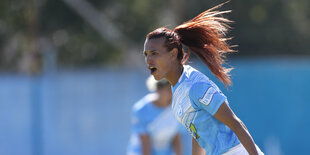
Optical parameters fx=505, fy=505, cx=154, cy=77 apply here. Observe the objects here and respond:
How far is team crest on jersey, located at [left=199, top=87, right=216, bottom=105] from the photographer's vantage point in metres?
3.10

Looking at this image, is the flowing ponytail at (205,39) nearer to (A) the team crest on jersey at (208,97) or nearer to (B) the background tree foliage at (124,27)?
(A) the team crest on jersey at (208,97)

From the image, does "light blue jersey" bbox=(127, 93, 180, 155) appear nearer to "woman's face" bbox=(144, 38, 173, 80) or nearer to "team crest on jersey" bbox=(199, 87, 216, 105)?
"woman's face" bbox=(144, 38, 173, 80)

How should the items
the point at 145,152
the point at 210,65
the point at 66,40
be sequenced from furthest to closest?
the point at 66,40 < the point at 145,152 < the point at 210,65

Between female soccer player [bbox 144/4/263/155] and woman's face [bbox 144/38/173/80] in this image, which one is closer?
A: female soccer player [bbox 144/4/263/155]

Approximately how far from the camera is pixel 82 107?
28.3 ft

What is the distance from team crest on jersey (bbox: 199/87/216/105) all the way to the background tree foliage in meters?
9.53

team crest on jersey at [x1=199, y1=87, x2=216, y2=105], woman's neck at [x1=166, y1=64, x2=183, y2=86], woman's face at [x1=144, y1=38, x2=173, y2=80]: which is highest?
woman's face at [x1=144, y1=38, x2=173, y2=80]

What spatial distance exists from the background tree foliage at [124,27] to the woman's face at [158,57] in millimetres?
9139

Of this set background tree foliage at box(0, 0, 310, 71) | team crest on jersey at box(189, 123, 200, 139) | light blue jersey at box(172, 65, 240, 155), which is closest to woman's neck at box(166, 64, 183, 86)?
light blue jersey at box(172, 65, 240, 155)

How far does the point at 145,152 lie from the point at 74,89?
332 cm

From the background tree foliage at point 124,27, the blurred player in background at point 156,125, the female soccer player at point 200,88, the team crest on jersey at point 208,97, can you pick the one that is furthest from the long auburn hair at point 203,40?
the background tree foliage at point 124,27

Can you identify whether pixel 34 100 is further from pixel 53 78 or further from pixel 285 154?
pixel 285 154

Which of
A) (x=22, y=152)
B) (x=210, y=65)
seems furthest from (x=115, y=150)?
(x=210, y=65)

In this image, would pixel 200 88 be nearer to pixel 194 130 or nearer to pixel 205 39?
pixel 194 130
